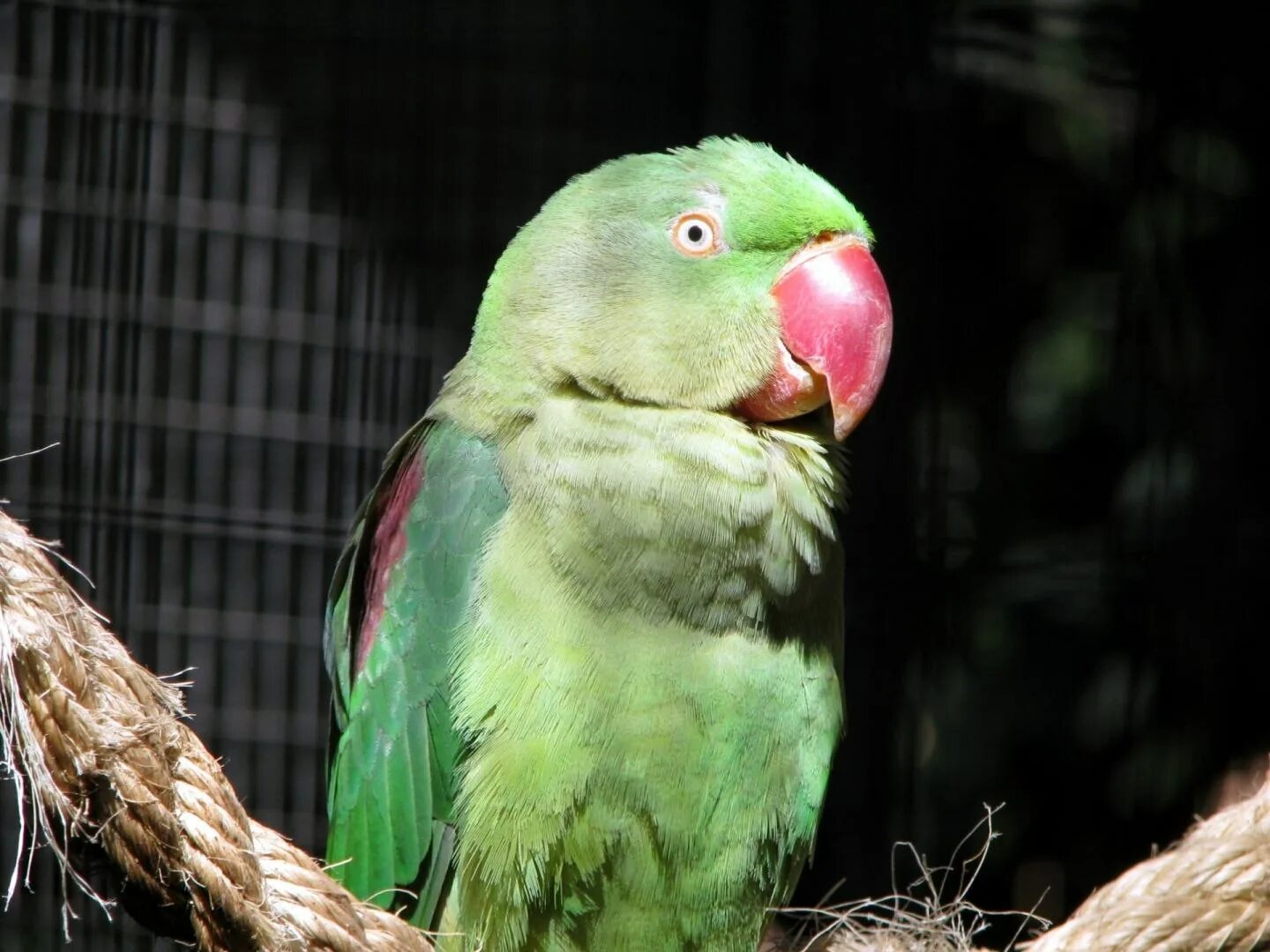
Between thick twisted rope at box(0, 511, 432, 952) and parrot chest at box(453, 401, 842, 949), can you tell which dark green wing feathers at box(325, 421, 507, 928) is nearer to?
parrot chest at box(453, 401, 842, 949)

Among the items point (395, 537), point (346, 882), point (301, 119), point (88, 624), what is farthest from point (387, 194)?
point (88, 624)

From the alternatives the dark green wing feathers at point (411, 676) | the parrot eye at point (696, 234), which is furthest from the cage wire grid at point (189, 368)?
the parrot eye at point (696, 234)

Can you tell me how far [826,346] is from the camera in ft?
5.17

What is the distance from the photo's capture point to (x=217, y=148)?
10.3ft

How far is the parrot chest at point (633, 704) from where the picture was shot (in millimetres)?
1437

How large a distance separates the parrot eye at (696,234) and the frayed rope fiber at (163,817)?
2.79ft

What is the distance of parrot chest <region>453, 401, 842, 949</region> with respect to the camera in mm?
1437

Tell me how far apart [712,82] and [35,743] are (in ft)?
8.09

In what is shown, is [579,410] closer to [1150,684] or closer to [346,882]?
[346,882]

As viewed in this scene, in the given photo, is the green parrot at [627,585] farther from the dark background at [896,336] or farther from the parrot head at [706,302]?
the dark background at [896,336]

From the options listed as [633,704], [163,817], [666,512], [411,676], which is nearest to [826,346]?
[666,512]

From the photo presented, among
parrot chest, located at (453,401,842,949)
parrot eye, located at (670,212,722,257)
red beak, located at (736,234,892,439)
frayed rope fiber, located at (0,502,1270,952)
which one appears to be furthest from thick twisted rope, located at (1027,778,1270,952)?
parrot eye, located at (670,212,722,257)

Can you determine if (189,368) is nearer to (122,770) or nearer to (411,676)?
(411,676)

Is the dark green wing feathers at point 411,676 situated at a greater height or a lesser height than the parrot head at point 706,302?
lesser
